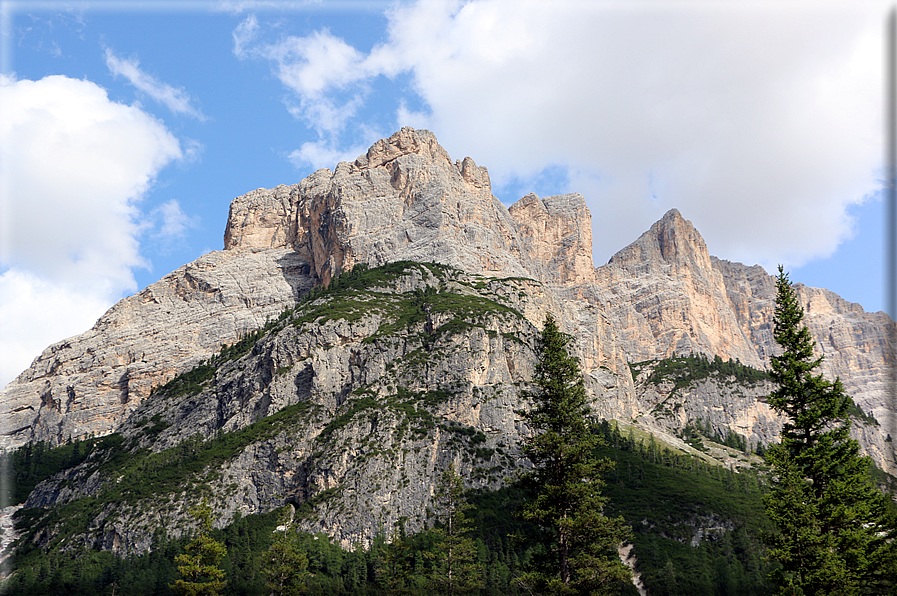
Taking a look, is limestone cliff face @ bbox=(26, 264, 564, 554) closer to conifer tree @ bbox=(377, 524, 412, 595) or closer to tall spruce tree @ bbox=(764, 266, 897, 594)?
conifer tree @ bbox=(377, 524, 412, 595)

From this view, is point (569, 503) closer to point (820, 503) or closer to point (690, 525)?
point (820, 503)

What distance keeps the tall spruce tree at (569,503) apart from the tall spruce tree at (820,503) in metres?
10.3

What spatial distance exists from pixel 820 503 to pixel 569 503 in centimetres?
1497

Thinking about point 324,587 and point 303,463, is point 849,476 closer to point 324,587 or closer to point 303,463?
point 324,587

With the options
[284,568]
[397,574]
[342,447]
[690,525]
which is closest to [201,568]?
[284,568]

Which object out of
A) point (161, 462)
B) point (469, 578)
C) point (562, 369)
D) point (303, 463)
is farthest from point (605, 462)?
point (161, 462)

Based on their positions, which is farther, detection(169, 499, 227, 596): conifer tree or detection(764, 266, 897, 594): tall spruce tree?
detection(169, 499, 227, 596): conifer tree

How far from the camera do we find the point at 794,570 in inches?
1535

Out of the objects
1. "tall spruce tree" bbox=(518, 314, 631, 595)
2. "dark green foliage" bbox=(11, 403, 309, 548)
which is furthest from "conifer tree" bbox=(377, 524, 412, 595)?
"dark green foliage" bbox=(11, 403, 309, 548)

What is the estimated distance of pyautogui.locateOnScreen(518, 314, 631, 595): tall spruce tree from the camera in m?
44.0

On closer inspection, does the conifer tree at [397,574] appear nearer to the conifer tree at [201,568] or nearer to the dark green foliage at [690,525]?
the conifer tree at [201,568]

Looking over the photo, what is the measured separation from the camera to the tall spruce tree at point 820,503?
38062mm

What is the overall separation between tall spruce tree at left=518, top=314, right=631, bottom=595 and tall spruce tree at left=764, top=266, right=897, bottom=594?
1031cm

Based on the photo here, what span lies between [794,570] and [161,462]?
174 metres
